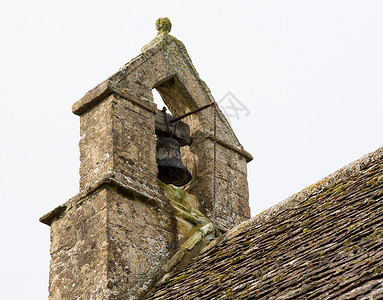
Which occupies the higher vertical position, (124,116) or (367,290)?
(124,116)

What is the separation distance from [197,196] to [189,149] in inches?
24.9

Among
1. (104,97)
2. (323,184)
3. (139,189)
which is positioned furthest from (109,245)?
(323,184)

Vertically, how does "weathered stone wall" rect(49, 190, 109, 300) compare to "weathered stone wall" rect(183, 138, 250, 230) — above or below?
below

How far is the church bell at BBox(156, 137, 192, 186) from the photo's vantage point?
7668mm

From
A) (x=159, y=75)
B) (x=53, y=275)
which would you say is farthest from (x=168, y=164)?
(x=53, y=275)

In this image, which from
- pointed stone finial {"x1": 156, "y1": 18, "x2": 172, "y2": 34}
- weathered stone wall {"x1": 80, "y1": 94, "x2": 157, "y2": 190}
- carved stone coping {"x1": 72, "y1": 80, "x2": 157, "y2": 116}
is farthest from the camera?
pointed stone finial {"x1": 156, "y1": 18, "x2": 172, "y2": 34}

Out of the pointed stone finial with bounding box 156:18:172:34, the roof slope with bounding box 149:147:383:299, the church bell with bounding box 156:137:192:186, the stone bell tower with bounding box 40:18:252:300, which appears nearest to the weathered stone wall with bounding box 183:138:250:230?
the stone bell tower with bounding box 40:18:252:300

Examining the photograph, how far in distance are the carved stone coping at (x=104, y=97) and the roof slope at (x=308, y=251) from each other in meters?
1.68

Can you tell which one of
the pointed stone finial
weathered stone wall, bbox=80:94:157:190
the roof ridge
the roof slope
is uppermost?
the pointed stone finial

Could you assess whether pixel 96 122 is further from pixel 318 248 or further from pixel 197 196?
pixel 318 248

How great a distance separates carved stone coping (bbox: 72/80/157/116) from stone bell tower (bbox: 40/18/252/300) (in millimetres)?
12

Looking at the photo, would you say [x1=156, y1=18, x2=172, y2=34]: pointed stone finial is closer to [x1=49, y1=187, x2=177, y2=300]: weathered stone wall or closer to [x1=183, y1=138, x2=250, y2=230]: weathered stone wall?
[x1=183, y1=138, x2=250, y2=230]: weathered stone wall

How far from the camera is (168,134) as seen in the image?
8.00 meters

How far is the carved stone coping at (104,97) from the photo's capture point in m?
7.34
